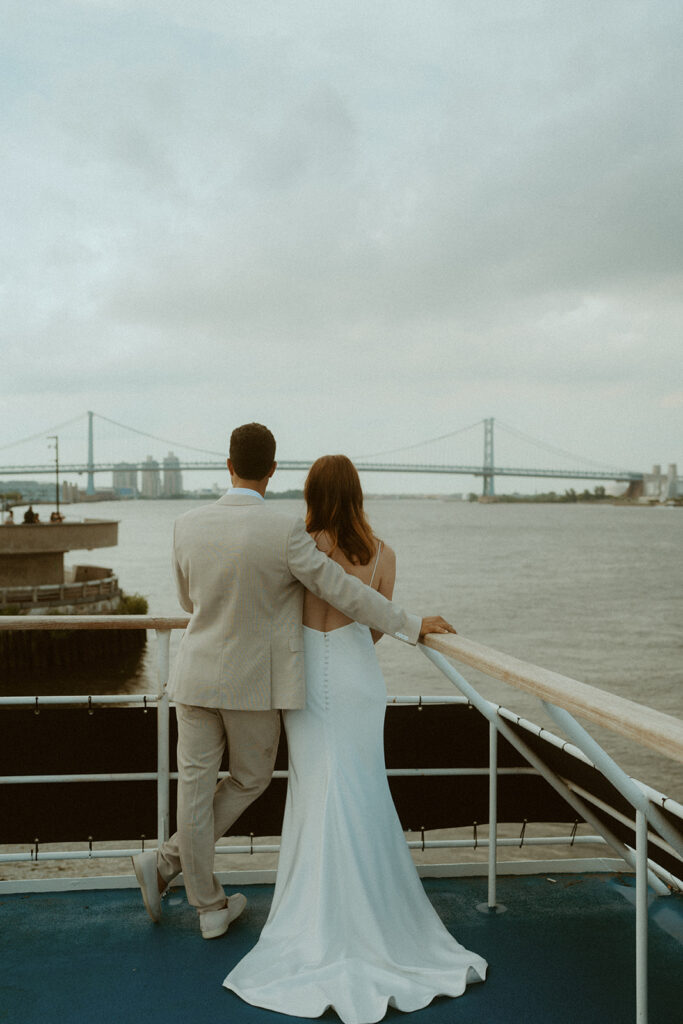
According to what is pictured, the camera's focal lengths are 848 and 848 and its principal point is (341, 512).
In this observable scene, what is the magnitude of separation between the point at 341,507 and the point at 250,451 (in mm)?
259

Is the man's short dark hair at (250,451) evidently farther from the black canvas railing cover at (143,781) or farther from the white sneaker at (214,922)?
the white sneaker at (214,922)

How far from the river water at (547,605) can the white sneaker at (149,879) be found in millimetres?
3411

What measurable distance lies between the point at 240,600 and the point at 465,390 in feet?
310

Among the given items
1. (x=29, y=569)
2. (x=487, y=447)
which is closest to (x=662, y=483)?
(x=487, y=447)

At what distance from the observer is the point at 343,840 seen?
2004 millimetres

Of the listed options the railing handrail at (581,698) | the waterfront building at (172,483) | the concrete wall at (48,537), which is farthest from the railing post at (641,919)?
the waterfront building at (172,483)

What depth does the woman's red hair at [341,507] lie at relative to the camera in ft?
6.71

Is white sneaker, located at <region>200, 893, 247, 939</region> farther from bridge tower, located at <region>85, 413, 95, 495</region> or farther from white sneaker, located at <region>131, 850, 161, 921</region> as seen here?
bridge tower, located at <region>85, 413, 95, 495</region>

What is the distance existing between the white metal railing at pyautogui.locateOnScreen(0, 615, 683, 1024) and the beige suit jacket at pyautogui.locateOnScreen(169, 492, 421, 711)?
279 mm

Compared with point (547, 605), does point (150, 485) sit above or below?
above

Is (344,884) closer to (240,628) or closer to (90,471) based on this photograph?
(240,628)

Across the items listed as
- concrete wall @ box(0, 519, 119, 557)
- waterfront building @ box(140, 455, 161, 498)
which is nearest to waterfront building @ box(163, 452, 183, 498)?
waterfront building @ box(140, 455, 161, 498)

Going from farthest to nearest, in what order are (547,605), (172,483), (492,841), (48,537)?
(172,483), (547,605), (48,537), (492,841)

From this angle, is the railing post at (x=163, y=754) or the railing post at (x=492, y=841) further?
the railing post at (x=163, y=754)
